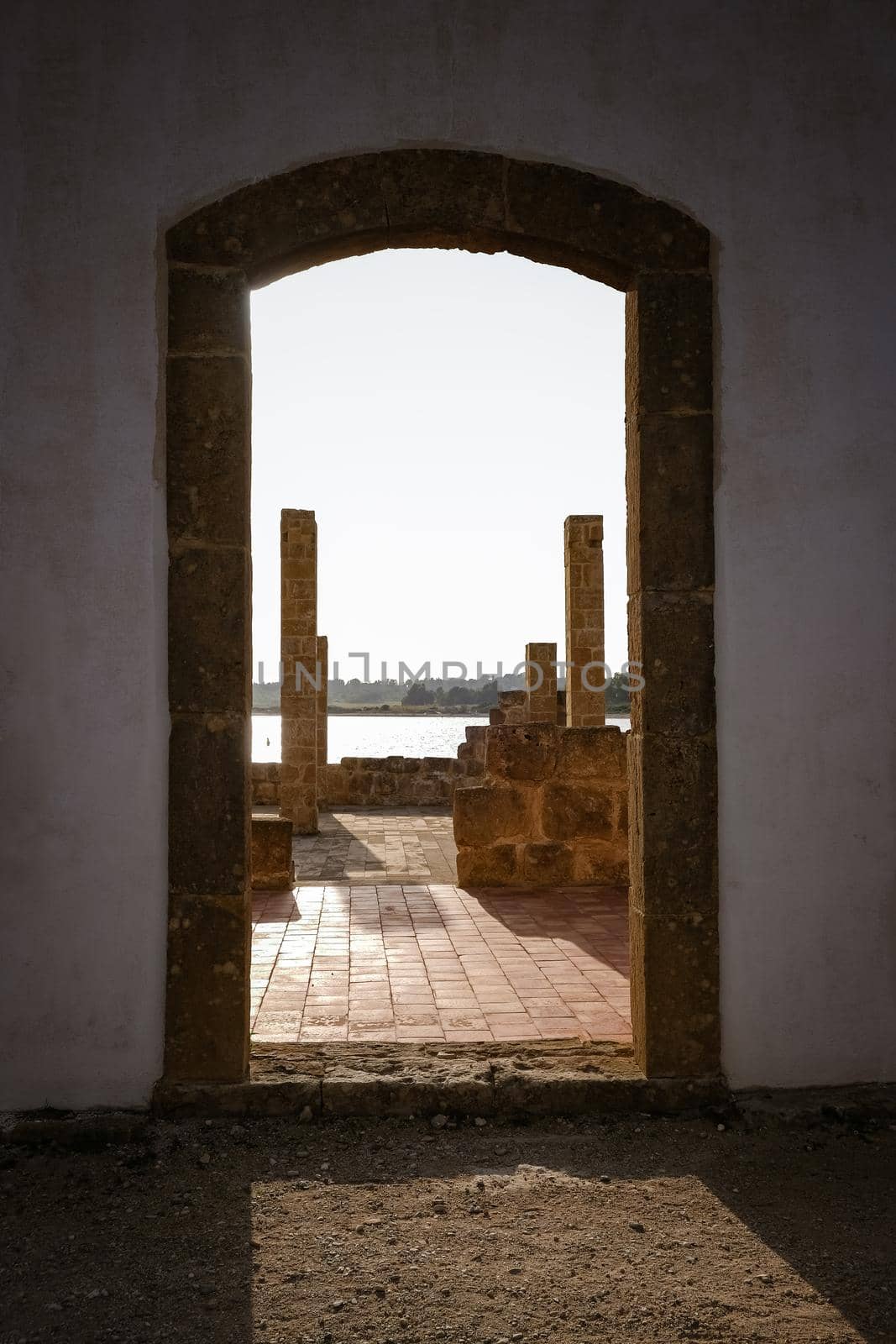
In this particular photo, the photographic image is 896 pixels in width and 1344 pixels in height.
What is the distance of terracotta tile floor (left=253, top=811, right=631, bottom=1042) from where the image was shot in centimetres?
379

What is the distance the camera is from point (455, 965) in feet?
15.5

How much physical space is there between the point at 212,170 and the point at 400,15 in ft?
2.80

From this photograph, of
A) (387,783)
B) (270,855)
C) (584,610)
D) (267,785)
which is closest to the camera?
(270,855)

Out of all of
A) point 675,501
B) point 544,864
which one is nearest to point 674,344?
point 675,501

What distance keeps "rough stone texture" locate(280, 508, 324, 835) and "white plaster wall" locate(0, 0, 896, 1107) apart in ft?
26.5

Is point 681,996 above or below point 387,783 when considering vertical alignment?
above

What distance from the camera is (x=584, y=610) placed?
12656 mm

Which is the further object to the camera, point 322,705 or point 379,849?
point 322,705

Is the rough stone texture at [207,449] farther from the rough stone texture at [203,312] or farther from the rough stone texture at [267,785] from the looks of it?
the rough stone texture at [267,785]

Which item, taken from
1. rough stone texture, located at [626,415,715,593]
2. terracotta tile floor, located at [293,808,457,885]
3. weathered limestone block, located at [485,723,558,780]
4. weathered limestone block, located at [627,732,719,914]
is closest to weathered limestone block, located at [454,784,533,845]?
weathered limestone block, located at [485,723,558,780]

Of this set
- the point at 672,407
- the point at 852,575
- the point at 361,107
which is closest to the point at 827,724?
the point at 852,575

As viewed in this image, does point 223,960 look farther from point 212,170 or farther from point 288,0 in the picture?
point 288,0

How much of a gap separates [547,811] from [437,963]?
2313mm

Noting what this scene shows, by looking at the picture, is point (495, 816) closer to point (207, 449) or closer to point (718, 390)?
point (718, 390)
